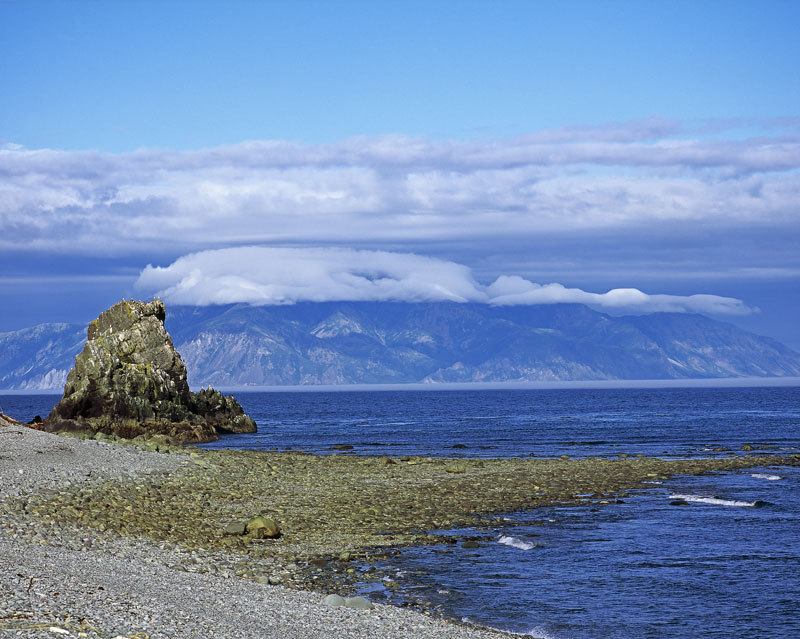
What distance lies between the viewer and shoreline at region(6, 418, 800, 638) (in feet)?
71.1

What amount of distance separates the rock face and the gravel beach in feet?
191

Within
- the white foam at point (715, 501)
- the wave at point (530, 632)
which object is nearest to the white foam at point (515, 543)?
the wave at point (530, 632)

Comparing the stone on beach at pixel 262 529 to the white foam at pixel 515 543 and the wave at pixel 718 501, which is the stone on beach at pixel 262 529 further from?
the wave at pixel 718 501

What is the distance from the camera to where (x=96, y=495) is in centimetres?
3619

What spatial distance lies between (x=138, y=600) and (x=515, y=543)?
16.1 m

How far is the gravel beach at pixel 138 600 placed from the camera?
17.6 metres

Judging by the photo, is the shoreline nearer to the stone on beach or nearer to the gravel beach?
the gravel beach

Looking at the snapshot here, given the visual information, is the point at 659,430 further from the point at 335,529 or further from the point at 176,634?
the point at 176,634

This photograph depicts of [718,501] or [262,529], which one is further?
[718,501]

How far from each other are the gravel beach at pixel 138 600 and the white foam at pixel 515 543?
9724 mm

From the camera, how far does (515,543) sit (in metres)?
32.1

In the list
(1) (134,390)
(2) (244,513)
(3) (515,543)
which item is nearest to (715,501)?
(3) (515,543)

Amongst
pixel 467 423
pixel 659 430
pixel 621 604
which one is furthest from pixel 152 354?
pixel 621 604

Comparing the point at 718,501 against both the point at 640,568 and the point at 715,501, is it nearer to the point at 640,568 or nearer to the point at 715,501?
the point at 715,501
